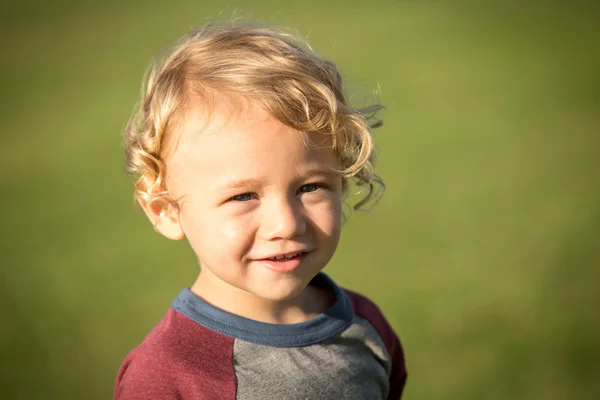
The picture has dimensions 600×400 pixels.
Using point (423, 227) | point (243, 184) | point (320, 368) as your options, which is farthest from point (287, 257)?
point (423, 227)

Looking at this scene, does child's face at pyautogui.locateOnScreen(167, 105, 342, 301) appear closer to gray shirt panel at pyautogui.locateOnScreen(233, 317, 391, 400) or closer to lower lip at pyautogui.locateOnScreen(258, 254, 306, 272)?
lower lip at pyautogui.locateOnScreen(258, 254, 306, 272)

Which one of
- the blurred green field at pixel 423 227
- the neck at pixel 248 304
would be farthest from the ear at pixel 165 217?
the blurred green field at pixel 423 227

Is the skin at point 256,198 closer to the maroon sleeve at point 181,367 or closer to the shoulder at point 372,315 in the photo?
the maroon sleeve at point 181,367

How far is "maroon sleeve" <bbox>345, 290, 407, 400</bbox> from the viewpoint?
94.0 inches

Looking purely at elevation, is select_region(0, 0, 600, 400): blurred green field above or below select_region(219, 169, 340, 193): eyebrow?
below

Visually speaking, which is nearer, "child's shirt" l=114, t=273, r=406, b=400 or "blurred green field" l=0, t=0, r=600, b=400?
"child's shirt" l=114, t=273, r=406, b=400

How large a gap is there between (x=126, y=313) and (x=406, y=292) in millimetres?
1858

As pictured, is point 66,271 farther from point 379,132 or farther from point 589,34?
point 589,34

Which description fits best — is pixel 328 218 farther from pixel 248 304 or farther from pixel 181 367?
pixel 181 367

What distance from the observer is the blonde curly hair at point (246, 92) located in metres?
2.00

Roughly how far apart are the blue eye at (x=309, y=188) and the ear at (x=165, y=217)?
39cm

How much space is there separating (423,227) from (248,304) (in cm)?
417

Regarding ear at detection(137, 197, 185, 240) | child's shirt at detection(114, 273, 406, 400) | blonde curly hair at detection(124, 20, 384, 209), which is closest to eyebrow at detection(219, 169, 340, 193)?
blonde curly hair at detection(124, 20, 384, 209)

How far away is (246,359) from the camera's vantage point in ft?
6.61
